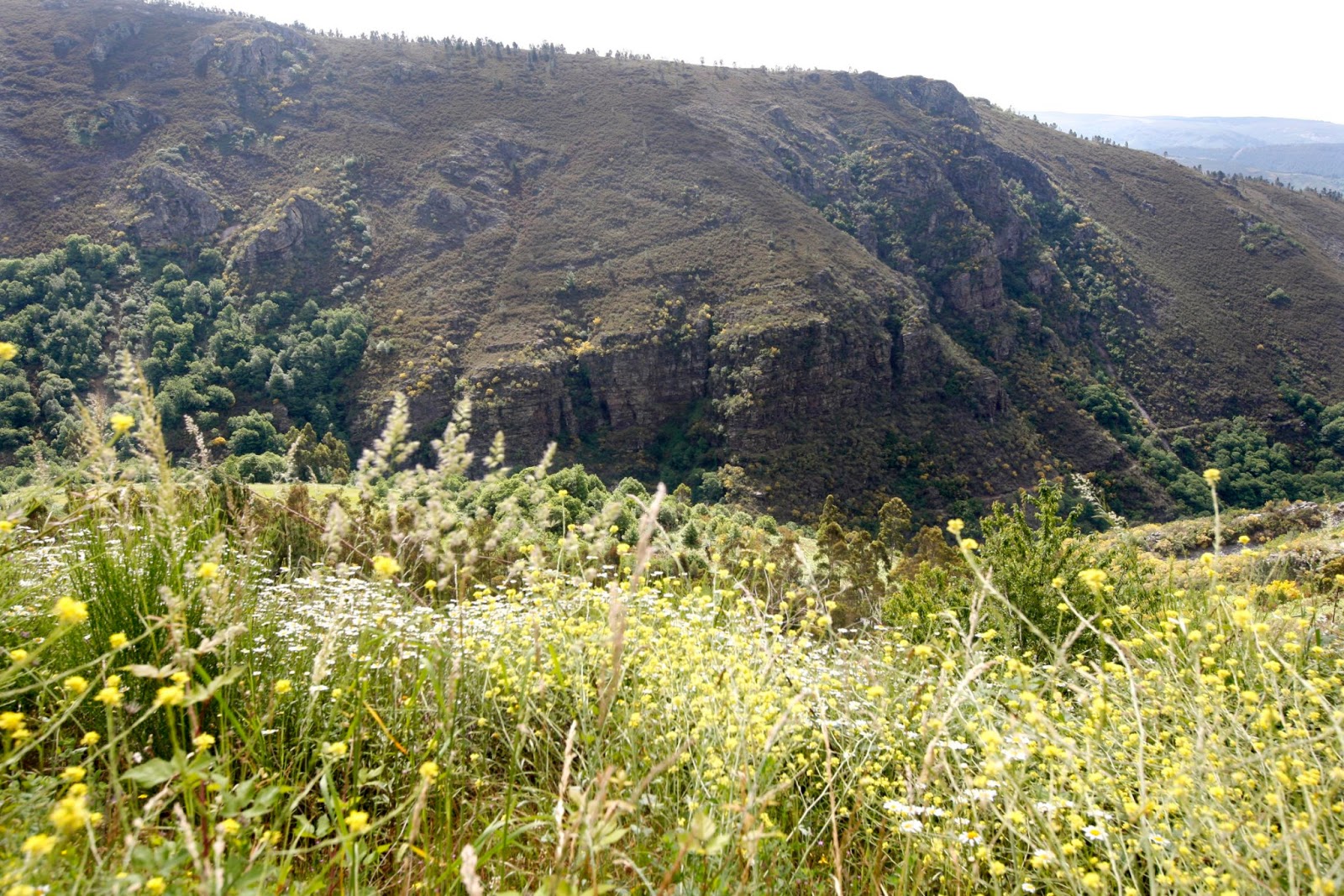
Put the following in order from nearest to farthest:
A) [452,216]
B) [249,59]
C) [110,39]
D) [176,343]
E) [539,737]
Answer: [539,737] → [176,343] → [452,216] → [249,59] → [110,39]

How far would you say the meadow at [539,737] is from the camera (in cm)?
156

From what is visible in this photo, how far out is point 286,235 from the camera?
2537 inches

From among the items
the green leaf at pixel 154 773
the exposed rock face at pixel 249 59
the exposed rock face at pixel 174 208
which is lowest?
the green leaf at pixel 154 773

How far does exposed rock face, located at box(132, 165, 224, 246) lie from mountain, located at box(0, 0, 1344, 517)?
0.42 m

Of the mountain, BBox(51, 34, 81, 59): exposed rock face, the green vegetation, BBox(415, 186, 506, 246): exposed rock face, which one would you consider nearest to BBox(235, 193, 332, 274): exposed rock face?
the mountain

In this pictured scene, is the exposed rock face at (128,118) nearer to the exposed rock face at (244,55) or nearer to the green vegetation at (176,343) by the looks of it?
the exposed rock face at (244,55)

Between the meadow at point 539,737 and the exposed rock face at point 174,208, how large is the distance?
77834mm

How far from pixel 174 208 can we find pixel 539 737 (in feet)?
270

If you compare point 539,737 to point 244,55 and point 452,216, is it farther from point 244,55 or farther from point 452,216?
point 244,55

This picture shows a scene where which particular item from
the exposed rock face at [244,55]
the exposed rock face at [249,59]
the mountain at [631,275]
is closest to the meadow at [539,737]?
the mountain at [631,275]

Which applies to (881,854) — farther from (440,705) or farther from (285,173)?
(285,173)

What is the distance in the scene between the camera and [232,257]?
206 ft

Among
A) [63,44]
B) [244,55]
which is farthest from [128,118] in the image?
[63,44]

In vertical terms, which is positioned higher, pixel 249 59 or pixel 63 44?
pixel 63 44
